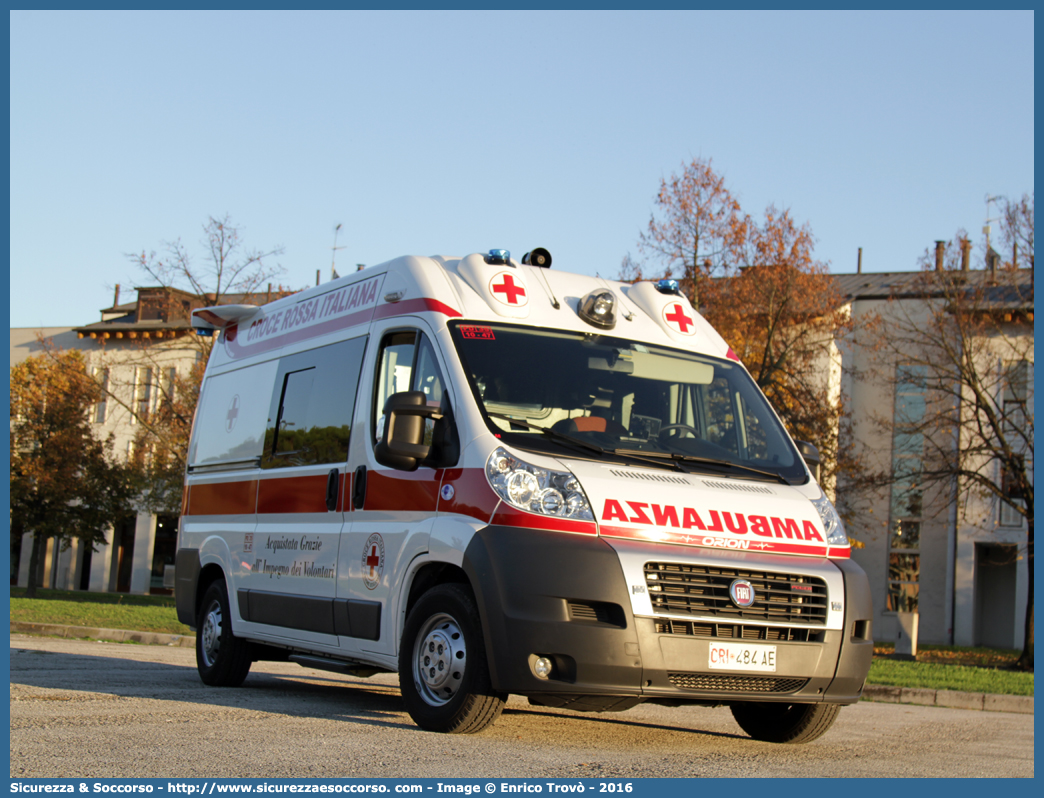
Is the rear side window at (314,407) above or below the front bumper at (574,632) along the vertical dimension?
above

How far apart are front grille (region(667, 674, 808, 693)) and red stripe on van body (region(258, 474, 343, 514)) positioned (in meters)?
2.67

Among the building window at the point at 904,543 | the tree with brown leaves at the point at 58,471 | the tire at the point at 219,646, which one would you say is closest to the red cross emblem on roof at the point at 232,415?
the tire at the point at 219,646

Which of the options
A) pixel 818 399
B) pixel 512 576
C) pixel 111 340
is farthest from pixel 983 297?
pixel 111 340

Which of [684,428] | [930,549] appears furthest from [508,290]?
[930,549]

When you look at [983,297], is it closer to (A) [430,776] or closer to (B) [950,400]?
(B) [950,400]

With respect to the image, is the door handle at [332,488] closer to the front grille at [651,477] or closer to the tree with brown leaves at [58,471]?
the front grille at [651,477]

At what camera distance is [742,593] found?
6.15 metres

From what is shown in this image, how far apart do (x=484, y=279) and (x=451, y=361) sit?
0.76m

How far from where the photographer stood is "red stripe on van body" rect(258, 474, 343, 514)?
25.9 feet

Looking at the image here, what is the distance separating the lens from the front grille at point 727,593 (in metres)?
6.01

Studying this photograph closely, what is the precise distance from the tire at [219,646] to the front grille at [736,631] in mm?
4363

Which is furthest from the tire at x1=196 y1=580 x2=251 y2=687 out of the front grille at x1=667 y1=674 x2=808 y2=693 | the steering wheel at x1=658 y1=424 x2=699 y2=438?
the front grille at x1=667 y1=674 x2=808 y2=693

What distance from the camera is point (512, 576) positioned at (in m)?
5.88

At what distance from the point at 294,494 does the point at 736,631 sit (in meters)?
3.51
